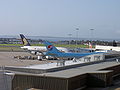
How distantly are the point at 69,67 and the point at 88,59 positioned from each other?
1117 cm

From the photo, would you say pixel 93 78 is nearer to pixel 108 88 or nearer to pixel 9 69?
pixel 108 88

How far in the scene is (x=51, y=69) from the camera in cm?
2812

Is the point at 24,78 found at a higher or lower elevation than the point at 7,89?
higher

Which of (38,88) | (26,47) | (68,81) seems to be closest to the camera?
(68,81)

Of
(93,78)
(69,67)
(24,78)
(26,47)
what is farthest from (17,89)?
(26,47)

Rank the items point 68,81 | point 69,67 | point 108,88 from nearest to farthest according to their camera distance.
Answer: point 68,81 < point 108,88 < point 69,67

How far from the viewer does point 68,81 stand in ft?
68.8

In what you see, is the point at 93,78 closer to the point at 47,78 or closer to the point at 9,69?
the point at 47,78

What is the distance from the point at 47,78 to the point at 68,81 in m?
1.99

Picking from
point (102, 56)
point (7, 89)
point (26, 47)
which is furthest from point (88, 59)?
point (26, 47)

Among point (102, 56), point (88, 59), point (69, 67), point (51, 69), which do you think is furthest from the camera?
point (102, 56)

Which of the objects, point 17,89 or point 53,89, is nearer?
point 53,89

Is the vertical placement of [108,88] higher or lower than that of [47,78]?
lower

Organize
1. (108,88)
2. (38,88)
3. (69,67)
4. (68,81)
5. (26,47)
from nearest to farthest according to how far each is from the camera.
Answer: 1. (68,81)
2. (38,88)
3. (108,88)
4. (69,67)
5. (26,47)
